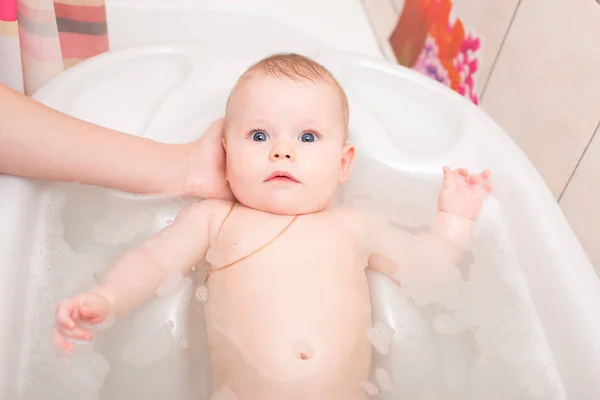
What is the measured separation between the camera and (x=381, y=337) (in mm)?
963

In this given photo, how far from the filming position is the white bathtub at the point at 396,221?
2.73 feet

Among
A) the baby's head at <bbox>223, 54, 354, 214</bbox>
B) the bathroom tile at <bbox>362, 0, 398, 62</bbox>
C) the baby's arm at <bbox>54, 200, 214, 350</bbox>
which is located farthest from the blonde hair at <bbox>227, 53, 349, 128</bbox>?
the bathroom tile at <bbox>362, 0, 398, 62</bbox>

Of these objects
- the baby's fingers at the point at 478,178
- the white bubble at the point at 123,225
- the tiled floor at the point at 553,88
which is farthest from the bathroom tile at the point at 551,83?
the white bubble at the point at 123,225

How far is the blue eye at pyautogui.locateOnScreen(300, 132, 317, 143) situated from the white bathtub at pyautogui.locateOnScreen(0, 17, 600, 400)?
8.1 inches

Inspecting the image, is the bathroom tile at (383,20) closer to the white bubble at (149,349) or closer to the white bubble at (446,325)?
the white bubble at (446,325)

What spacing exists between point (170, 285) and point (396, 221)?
39cm

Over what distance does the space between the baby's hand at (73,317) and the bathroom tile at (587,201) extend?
0.71 meters

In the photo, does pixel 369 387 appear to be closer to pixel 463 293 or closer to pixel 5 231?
pixel 463 293

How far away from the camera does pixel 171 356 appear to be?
37.7 inches

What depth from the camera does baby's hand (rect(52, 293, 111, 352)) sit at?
0.76 metres

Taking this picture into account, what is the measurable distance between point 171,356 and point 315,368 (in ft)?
0.78

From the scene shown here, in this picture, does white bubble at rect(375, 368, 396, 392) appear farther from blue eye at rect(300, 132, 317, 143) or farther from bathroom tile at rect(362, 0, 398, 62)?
bathroom tile at rect(362, 0, 398, 62)

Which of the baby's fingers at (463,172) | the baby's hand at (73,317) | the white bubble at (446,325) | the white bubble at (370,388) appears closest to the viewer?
the baby's hand at (73,317)

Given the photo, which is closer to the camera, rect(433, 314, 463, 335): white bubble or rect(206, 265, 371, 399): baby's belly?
rect(206, 265, 371, 399): baby's belly
